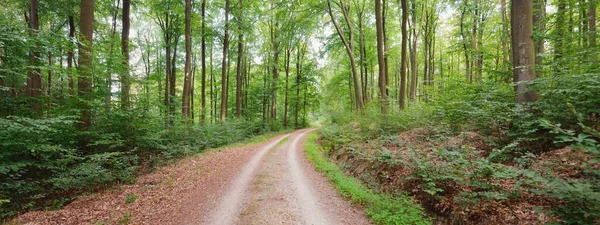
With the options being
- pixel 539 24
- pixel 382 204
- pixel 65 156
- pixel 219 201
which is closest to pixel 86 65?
pixel 65 156

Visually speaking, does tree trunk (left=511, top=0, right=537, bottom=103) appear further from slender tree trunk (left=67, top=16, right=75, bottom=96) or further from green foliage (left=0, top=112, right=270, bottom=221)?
slender tree trunk (left=67, top=16, right=75, bottom=96)

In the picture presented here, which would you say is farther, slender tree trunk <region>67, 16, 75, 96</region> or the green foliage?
slender tree trunk <region>67, 16, 75, 96</region>

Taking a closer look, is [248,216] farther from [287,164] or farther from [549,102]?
[549,102]

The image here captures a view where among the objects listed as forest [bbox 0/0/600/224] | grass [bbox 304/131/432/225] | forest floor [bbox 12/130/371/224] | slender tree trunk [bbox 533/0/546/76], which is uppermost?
slender tree trunk [bbox 533/0/546/76]

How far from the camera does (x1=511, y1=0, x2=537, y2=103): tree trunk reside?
5.88 metres

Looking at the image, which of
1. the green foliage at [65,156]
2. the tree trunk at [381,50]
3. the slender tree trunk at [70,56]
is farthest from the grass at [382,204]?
the slender tree trunk at [70,56]

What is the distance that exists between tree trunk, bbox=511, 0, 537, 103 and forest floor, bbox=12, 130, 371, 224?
519 centimetres

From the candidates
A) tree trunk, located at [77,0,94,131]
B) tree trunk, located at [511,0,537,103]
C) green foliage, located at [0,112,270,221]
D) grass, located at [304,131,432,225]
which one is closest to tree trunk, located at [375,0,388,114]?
grass, located at [304,131,432,225]

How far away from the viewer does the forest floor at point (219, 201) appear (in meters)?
5.41

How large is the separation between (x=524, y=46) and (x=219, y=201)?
8.70 m

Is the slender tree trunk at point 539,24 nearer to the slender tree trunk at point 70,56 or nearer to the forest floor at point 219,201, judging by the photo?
the forest floor at point 219,201

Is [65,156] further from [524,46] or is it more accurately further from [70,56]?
[524,46]

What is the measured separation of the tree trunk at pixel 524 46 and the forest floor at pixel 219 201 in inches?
204

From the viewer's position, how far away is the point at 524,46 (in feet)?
19.5
